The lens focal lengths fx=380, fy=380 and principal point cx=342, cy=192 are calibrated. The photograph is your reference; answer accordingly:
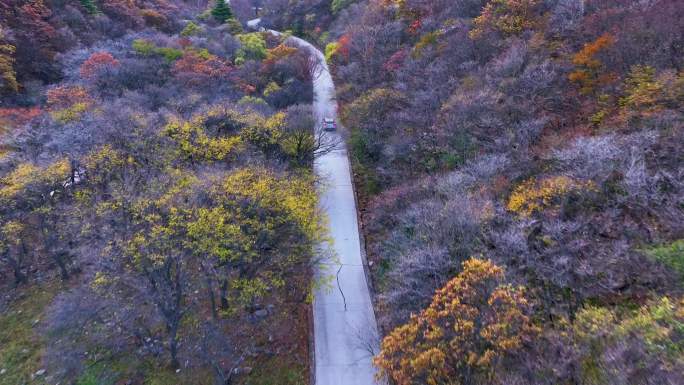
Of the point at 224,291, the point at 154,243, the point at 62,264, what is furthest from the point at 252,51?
the point at 224,291

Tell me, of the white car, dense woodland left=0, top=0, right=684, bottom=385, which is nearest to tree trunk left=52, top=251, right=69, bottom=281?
dense woodland left=0, top=0, right=684, bottom=385

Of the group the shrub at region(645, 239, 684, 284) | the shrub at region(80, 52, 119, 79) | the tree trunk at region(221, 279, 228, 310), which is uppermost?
the shrub at region(645, 239, 684, 284)

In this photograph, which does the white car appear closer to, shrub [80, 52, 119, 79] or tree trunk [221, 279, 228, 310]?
tree trunk [221, 279, 228, 310]

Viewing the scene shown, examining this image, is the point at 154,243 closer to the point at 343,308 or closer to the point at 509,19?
the point at 343,308

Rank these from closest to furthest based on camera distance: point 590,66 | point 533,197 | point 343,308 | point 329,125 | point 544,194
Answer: point 544,194, point 533,197, point 343,308, point 590,66, point 329,125

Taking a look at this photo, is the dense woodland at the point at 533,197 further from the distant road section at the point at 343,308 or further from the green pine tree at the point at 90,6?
the green pine tree at the point at 90,6

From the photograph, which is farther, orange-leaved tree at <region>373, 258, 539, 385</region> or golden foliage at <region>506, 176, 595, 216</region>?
golden foliage at <region>506, 176, 595, 216</region>

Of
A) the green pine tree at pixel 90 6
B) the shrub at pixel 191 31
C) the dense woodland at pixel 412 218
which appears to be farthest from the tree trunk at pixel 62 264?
the green pine tree at pixel 90 6

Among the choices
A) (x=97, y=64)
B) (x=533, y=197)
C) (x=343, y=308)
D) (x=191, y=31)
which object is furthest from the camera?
(x=191, y=31)
